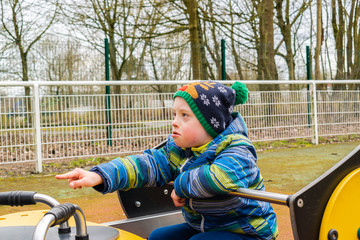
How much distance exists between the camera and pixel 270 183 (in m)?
4.10

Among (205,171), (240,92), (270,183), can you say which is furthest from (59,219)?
(270,183)

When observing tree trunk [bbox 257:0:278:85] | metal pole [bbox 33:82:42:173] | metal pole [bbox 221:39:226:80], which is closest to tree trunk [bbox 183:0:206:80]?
metal pole [bbox 221:39:226:80]

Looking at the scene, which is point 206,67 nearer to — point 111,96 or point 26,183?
point 111,96

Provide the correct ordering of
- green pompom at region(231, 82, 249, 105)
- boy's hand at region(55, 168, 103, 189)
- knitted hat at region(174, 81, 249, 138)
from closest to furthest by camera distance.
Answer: boy's hand at region(55, 168, 103, 189), knitted hat at region(174, 81, 249, 138), green pompom at region(231, 82, 249, 105)

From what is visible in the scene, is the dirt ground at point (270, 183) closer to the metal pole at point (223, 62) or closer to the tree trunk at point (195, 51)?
the metal pole at point (223, 62)

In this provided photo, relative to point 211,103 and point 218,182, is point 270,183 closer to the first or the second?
point 211,103

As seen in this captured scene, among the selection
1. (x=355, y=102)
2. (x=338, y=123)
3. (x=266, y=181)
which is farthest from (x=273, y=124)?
(x=266, y=181)

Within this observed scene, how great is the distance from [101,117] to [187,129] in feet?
12.6

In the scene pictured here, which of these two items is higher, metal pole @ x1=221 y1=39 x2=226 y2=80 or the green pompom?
Result: metal pole @ x1=221 y1=39 x2=226 y2=80

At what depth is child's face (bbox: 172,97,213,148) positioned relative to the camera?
162 centimetres

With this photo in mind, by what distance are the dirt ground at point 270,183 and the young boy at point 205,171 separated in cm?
111

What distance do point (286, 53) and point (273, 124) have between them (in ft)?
13.7

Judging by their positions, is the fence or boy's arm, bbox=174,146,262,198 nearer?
boy's arm, bbox=174,146,262,198

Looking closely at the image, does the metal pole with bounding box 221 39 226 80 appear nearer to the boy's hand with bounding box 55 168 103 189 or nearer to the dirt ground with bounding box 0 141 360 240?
the dirt ground with bounding box 0 141 360 240
